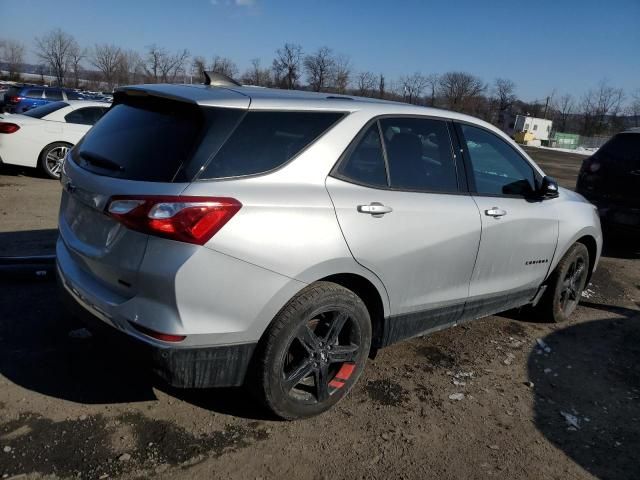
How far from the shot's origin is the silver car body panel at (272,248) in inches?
95.1

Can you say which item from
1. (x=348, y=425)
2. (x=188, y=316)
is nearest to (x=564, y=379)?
(x=348, y=425)

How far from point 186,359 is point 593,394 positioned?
2.81m

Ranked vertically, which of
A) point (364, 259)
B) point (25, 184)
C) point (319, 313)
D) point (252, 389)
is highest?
point (364, 259)

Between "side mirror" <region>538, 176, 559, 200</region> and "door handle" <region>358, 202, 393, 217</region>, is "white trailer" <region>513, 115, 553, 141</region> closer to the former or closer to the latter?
"side mirror" <region>538, 176, 559, 200</region>

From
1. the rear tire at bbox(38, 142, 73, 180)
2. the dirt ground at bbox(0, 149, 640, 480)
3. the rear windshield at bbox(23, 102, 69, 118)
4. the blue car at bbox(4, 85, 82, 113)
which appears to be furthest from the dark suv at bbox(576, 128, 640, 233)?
the blue car at bbox(4, 85, 82, 113)

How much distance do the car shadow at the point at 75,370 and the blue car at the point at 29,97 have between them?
22145 millimetres

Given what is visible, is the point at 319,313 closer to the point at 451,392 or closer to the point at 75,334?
the point at 451,392

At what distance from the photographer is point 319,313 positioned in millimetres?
2820

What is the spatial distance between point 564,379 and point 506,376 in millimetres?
430

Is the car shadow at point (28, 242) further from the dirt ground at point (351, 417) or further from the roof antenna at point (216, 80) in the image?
the roof antenna at point (216, 80)

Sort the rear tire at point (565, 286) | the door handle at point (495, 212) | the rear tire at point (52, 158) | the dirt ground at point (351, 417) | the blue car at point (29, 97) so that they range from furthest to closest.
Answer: the blue car at point (29, 97), the rear tire at point (52, 158), the rear tire at point (565, 286), the door handle at point (495, 212), the dirt ground at point (351, 417)

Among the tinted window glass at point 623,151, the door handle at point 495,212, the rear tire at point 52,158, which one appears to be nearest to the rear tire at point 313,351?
the door handle at point 495,212

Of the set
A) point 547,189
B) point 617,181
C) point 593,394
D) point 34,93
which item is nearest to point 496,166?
→ point 547,189

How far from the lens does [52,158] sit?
386 inches
